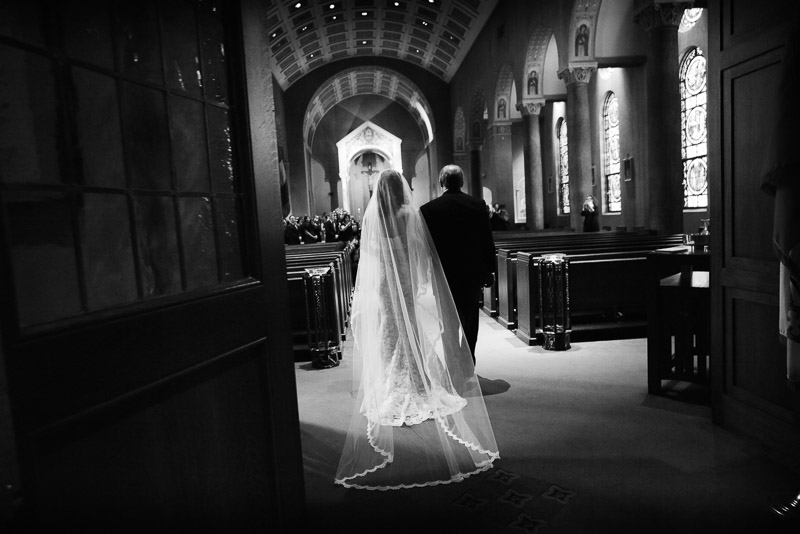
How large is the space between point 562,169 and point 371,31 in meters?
9.60

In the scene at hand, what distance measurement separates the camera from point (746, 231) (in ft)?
10.1

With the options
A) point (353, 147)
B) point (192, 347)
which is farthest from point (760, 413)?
point (353, 147)

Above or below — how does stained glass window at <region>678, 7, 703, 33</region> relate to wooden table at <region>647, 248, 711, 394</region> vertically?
above

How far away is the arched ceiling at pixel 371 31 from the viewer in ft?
61.5

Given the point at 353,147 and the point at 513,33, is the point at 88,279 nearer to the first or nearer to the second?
the point at 513,33

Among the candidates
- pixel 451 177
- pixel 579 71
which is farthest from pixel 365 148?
pixel 451 177

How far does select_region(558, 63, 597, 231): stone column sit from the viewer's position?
12883mm

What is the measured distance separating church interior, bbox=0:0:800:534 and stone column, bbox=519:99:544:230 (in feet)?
35.7

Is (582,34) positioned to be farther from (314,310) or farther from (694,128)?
(314,310)

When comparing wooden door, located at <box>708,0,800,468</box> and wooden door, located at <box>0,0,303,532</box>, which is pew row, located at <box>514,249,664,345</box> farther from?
wooden door, located at <box>0,0,303,532</box>

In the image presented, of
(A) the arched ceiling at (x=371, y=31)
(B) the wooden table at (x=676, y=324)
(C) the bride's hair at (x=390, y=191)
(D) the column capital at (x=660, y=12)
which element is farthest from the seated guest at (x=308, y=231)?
(B) the wooden table at (x=676, y=324)

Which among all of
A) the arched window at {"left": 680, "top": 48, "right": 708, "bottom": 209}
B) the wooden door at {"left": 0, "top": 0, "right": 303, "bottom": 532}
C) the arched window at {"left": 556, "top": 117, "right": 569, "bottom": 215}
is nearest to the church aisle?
the wooden door at {"left": 0, "top": 0, "right": 303, "bottom": 532}

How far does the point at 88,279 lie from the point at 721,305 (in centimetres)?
333

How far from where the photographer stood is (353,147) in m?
32.2
